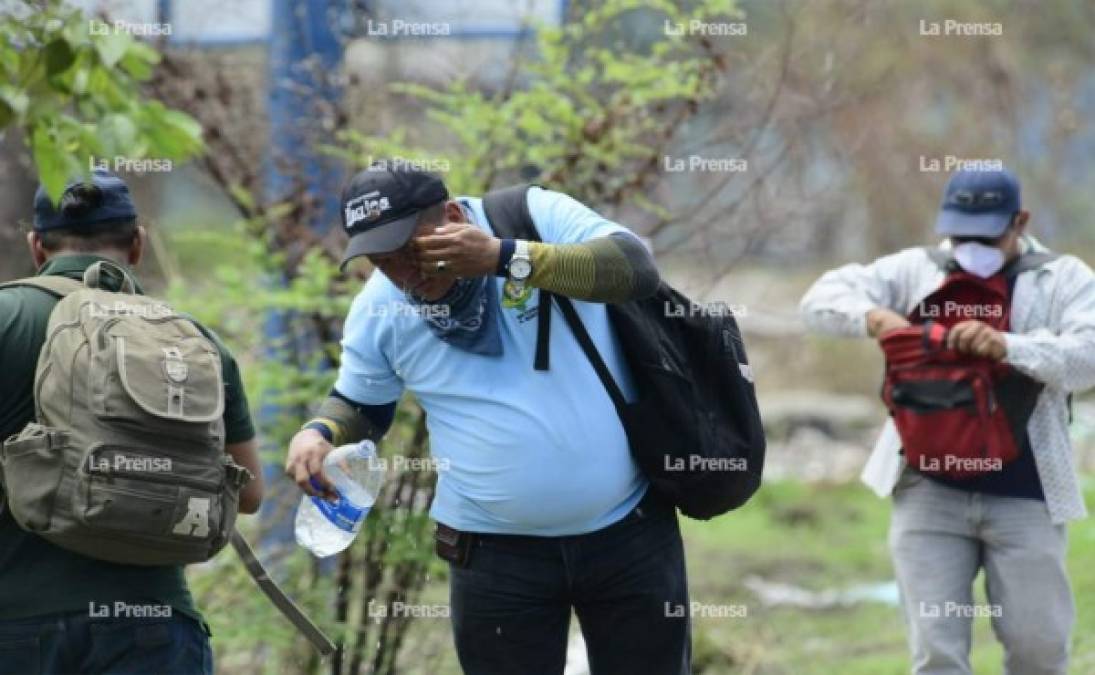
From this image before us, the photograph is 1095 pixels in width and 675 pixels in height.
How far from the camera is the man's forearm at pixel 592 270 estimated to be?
12.9ft

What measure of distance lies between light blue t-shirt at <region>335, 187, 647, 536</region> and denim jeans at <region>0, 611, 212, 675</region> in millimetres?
903

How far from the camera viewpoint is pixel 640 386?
4285 mm

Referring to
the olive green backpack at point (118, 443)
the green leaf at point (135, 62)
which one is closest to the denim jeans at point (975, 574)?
the olive green backpack at point (118, 443)

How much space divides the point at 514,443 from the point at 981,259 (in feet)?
6.76

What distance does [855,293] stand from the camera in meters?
5.81

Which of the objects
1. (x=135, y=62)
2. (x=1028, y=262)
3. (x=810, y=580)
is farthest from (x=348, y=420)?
(x=810, y=580)

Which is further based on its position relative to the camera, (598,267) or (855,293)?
(855,293)

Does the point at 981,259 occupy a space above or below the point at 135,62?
below

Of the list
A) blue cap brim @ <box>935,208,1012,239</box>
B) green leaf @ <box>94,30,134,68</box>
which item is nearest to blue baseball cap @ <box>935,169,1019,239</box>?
blue cap brim @ <box>935,208,1012,239</box>

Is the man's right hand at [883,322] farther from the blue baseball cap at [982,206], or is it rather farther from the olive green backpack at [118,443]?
the olive green backpack at [118,443]

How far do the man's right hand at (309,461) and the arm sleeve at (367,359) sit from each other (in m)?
0.18

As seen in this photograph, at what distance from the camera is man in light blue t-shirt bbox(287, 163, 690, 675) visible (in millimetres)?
4102

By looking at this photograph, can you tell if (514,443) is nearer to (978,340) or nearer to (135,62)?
(135,62)

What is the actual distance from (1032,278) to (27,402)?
3232 millimetres
